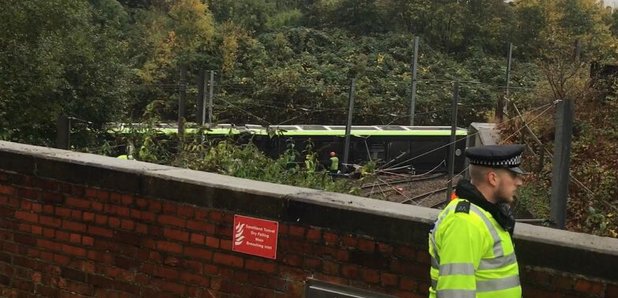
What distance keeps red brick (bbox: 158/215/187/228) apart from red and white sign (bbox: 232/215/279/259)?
0.36 metres

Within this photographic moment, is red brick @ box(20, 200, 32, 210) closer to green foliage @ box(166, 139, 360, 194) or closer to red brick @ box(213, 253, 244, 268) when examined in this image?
red brick @ box(213, 253, 244, 268)

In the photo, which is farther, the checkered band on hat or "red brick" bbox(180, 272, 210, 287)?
"red brick" bbox(180, 272, 210, 287)

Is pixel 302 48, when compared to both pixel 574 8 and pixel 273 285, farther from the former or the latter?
pixel 273 285

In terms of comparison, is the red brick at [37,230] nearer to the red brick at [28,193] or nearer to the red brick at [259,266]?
the red brick at [28,193]

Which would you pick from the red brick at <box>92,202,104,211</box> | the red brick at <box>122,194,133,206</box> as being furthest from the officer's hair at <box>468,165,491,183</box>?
the red brick at <box>92,202,104,211</box>

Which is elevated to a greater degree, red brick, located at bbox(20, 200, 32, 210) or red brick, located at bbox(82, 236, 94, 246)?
red brick, located at bbox(20, 200, 32, 210)

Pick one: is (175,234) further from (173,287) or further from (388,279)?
(388,279)

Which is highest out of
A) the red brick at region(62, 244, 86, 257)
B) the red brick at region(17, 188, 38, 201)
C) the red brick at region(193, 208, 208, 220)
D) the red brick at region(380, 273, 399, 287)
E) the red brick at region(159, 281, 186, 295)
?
the red brick at region(193, 208, 208, 220)

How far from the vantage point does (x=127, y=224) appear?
3744mm

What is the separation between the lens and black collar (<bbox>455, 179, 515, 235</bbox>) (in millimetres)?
2131

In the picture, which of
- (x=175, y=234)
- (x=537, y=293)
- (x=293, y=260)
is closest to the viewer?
(x=537, y=293)

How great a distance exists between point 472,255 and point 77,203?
2750 millimetres

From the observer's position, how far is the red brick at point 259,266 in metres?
3.35

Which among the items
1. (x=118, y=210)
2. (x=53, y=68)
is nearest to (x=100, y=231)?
(x=118, y=210)
